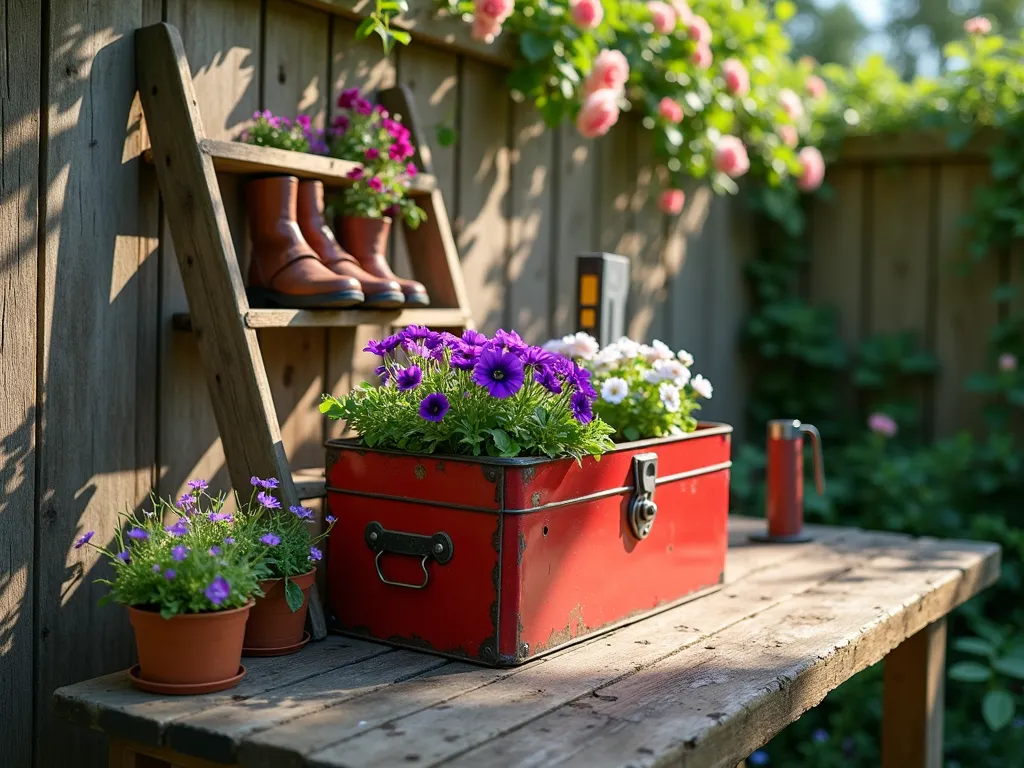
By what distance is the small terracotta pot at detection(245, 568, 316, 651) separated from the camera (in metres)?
1.53

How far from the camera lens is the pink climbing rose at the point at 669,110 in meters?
2.95

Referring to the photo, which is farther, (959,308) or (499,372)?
(959,308)

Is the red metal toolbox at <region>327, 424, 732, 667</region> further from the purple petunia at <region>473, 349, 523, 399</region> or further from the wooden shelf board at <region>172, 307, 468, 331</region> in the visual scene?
the wooden shelf board at <region>172, 307, 468, 331</region>

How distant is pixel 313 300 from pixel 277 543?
493 millimetres

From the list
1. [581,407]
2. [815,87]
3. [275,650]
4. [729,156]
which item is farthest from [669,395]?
[815,87]

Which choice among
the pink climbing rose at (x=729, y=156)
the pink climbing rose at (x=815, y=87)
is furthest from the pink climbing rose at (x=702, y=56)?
the pink climbing rose at (x=815, y=87)

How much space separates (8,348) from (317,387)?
25.5 inches

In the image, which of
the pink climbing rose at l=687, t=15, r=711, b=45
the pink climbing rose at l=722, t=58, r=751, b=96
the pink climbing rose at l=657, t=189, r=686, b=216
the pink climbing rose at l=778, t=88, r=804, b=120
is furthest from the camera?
the pink climbing rose at l=778, t=88, r=804, b=120

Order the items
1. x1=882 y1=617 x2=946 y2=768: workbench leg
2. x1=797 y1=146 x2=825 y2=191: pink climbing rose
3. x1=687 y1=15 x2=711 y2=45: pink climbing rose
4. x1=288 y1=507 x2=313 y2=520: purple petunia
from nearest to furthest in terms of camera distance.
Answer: x1=288 y1=507 x2=313 y2=520: purple petunia, x1=882 y1=617 x2=946 y2=768: workbench leg, x1=687 y1=15 x2=711 y2=45: pink climbing rose, x1=797 y1=146 x2=825 y2=191: pink climbing rose

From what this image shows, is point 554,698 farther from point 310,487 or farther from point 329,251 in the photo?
point 329,251

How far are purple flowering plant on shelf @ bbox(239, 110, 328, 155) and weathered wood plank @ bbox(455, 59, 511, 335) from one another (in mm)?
570

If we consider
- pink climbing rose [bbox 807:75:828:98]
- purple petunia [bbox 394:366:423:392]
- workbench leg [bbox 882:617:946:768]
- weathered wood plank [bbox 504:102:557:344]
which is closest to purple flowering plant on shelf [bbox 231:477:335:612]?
purple petunia [bbox 394:366:423:392]

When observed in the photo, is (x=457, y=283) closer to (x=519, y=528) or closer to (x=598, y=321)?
(x=598, y=321)

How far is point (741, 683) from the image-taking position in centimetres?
149
